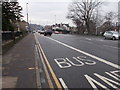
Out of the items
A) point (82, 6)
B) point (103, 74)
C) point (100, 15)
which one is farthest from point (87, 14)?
point (103, 74)

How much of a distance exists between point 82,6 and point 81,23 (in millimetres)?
7611

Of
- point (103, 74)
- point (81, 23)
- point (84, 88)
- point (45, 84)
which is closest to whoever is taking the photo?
point (84, 88)

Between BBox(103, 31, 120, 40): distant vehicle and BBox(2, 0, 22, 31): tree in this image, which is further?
BBox(103, 31, 120, 40): distant vehicle

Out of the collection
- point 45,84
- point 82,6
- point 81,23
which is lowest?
point 45,84

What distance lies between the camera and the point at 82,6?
7512 centimetres

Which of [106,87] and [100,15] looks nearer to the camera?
[106,87]

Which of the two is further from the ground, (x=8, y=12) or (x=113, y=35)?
(x=8, y=12)

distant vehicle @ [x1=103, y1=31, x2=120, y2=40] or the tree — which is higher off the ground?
the tree

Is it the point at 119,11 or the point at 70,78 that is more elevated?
the point at 119,11

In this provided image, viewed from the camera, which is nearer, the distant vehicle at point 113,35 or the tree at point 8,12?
the tree at point 8,12

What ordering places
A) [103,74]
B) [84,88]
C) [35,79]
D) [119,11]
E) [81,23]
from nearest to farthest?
1. [84,88]
2. [35,79]
3. [103,74]
4. [119,11]
5. [81,23]

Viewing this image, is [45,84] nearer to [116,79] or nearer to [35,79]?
[35,79]

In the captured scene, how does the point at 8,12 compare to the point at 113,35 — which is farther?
the point at 113,35

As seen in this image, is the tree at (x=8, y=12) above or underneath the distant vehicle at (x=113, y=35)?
above
